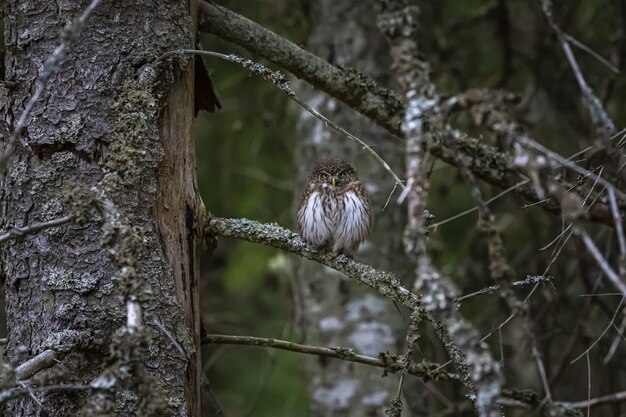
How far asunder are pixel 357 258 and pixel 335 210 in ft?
3.56

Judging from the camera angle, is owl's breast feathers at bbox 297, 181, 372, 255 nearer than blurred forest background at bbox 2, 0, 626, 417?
Yes

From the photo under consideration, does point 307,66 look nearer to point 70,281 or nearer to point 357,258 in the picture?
point 70,281

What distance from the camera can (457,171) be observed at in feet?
17.0

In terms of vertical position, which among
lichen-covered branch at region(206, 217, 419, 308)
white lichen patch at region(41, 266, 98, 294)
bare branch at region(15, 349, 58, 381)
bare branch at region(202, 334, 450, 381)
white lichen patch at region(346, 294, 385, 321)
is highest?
lichen-covered branch at region(206, 217, 419, 308)

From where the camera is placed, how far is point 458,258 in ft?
19.4

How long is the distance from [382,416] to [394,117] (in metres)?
2.40

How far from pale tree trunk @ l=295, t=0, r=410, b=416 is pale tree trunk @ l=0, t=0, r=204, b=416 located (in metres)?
2.57

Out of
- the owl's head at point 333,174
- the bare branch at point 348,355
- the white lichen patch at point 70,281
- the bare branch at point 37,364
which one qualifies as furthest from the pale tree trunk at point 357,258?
the bare branch at point 37,364

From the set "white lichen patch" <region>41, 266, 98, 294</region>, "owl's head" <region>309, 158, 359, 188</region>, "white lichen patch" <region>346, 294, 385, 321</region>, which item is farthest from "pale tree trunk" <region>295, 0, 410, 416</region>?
"white lichen patch" <region>41, 266, 98, 294</region>

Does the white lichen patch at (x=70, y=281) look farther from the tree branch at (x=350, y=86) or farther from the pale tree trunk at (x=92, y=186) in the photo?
the tree branch at (x=350, y=86)

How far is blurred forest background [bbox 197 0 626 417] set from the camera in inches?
208

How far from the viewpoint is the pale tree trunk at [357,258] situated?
5270 millimetres

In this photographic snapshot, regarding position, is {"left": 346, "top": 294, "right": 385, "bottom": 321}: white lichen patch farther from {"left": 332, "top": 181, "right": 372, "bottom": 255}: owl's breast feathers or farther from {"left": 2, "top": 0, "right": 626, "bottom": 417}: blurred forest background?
{"left": 332, "top": 181, "right": 372, "bottom": 255}: owl's breast feathers

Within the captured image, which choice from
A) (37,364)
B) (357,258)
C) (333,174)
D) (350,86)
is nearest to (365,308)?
(357,258)
